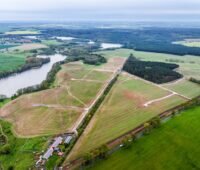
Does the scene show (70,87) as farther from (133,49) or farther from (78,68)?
(133,49)

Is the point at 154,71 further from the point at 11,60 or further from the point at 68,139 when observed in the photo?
the point at 11,60

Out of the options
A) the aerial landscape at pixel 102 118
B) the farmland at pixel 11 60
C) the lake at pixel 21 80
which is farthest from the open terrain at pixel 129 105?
the farmland at pixel 11 60

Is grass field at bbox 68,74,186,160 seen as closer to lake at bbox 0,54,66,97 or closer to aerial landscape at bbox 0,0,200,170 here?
aerial landscape at bbox 0,0,200,170

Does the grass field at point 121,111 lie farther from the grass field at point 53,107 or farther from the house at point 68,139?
the grass field at point 53,107

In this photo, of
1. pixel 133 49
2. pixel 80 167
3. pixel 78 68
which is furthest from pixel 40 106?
pixel 133 49

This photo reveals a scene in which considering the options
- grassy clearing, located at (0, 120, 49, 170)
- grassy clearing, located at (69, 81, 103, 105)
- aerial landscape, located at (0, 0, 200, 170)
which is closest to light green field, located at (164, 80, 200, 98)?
aerial landscape, located at (0, 0, 200, 170)
